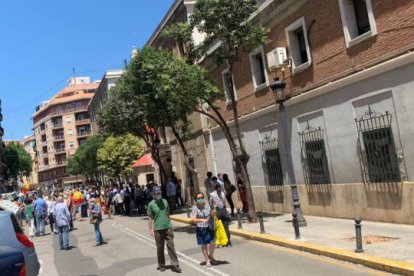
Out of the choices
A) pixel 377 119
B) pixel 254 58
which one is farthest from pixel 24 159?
pixel 377 119

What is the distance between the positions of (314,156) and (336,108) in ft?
7.07

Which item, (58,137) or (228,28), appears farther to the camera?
(58,137)

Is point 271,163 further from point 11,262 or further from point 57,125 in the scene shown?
point 57,125

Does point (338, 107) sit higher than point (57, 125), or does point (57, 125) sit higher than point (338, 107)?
point (57, 125)

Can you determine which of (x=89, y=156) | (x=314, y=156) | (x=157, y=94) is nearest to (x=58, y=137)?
(x=89, y=156)

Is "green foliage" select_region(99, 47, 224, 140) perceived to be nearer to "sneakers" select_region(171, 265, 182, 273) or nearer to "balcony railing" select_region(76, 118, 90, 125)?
"sneakers" select_region(171, 265, 182, 273)

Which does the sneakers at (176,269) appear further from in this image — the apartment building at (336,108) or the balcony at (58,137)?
the balcony at (58,137)

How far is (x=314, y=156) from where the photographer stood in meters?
17.1

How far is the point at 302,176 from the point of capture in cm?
1795

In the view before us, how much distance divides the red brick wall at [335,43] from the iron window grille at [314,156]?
1.45 m

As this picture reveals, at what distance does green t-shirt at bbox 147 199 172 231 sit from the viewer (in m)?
10.9

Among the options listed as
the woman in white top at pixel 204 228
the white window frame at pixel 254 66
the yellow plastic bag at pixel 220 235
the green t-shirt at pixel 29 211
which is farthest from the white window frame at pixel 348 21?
the green t-shirt at pixel 29 211

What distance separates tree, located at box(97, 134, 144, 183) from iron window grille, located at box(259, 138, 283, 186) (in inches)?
1296

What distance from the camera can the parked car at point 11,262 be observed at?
20.5ft
